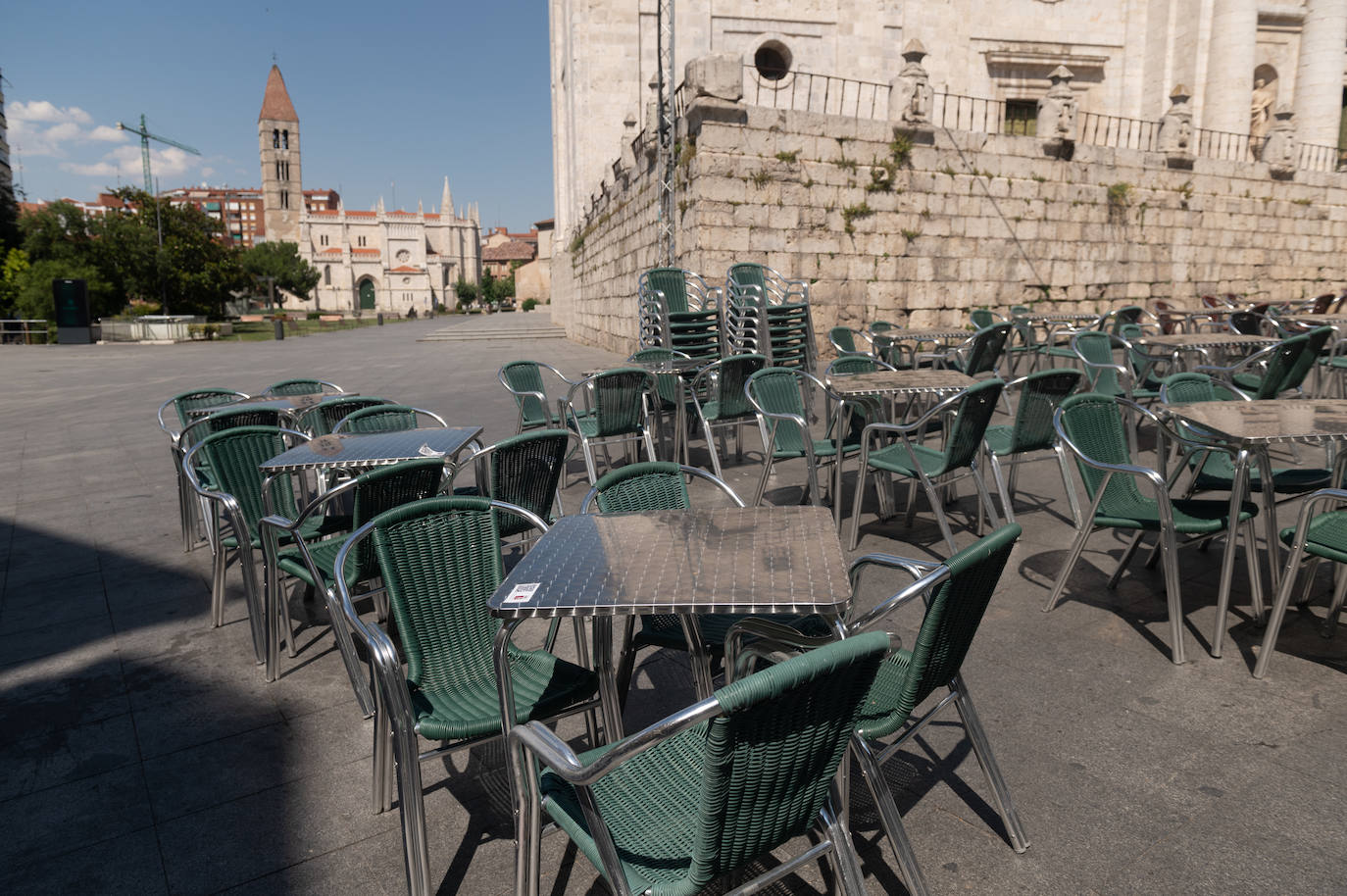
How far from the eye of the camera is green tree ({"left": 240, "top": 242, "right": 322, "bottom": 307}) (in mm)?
59781

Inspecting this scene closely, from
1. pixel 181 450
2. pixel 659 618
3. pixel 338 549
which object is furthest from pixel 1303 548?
pixel 181 450

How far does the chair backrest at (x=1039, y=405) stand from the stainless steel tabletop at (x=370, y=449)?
274 centimetres

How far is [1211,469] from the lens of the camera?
402cm

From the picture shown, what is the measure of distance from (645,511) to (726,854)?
125cm

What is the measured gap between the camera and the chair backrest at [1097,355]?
6386 mm

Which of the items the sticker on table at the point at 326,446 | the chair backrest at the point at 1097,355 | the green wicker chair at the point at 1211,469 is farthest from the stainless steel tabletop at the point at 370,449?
the chair backrest at the point at 1097,355

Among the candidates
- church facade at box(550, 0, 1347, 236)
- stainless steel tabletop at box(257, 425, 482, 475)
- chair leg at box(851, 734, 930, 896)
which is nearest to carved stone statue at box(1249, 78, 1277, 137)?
church facade at box(550, 0, 1347, 236)

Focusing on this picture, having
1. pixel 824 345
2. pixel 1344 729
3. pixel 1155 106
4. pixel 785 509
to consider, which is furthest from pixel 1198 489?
pixel 1155 106

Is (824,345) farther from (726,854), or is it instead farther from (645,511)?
(726,854)

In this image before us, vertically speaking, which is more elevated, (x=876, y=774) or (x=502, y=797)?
(x=876, y=774)

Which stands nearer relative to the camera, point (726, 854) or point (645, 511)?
point (726, 854)

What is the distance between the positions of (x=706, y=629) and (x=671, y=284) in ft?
23.3

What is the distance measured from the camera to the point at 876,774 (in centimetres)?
172

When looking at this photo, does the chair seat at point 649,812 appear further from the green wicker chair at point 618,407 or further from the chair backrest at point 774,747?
the green wicker chair at point 618,407
